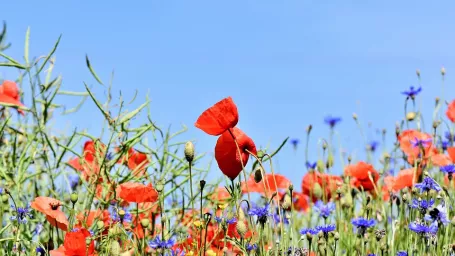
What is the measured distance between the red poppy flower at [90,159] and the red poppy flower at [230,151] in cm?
78

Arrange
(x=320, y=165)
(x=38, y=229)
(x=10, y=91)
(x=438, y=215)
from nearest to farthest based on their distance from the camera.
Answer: (x=438, y=215) → (x=38, y=229) → (x=10, y=91) → (x=320, y=165)

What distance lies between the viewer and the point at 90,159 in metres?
2.47

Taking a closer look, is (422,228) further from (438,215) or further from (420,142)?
(420,142)

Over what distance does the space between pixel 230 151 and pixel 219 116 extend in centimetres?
9

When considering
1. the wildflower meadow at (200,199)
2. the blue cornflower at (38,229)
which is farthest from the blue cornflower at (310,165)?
the blue cornflower at (38,229)

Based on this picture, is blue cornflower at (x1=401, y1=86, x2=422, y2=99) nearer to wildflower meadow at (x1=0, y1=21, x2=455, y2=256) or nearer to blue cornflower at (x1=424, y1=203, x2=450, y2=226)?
wildflower meadow at (x1=0, y1=21, x2=455, y2=256)

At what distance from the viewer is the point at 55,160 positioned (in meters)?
2.45

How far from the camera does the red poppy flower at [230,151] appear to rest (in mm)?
1543

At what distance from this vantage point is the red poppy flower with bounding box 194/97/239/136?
4.89 feet

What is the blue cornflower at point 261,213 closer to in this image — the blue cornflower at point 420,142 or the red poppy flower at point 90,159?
the red poppy flower at point 90,159

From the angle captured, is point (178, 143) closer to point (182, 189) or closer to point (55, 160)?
point (182, 189)

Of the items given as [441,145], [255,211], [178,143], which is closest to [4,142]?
[178,143]

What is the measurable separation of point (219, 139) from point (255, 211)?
0.20m

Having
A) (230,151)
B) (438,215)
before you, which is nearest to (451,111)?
(438,215)
